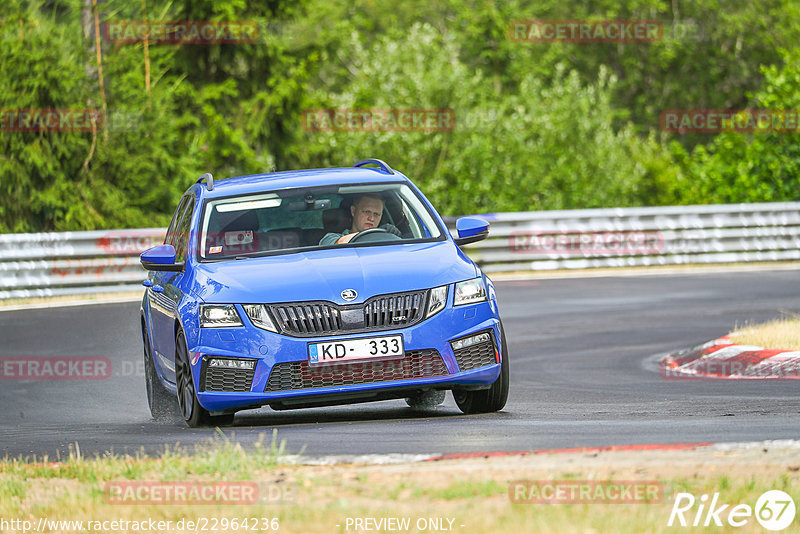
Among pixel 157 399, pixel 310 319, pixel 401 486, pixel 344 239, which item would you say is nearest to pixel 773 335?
pixel 344 239

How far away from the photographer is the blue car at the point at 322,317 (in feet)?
27.9

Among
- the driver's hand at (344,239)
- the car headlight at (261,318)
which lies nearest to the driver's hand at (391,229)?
the driver's hand at (344,239)

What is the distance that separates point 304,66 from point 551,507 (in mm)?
31657

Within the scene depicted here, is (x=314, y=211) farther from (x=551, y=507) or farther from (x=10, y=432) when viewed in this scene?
(x=551, y=507)

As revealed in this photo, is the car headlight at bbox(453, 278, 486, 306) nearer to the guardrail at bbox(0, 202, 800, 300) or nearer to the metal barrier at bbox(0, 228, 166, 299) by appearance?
the metal barrier at bbox(0, 228, 166, 299)

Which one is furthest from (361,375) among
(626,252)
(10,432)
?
(626,252)

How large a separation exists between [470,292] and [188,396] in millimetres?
1879

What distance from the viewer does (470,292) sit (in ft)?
29.0

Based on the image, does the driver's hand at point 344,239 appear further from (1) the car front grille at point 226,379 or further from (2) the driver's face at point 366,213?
(1) the car front grille at point 226,379

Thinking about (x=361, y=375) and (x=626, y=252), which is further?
(x=626, y=252)

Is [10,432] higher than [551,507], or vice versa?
[551,507]

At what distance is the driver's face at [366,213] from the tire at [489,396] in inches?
49.1

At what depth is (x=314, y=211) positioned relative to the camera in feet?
32.6

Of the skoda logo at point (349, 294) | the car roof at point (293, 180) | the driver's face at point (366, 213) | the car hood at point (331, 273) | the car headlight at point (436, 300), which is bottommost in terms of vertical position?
the car headlight at point (436, 300)
